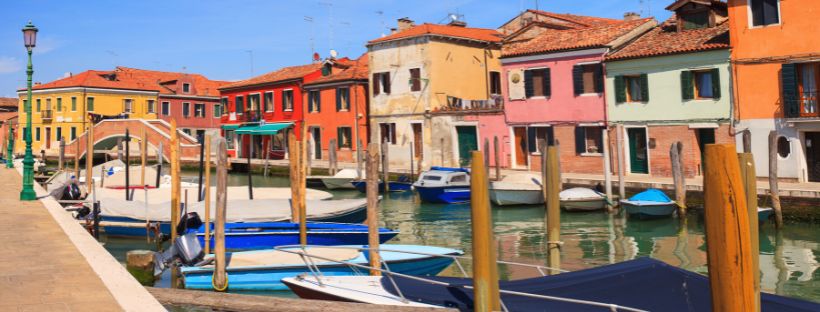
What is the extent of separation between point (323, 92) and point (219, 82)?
944 inches

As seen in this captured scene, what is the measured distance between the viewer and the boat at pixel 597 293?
6.61 metres

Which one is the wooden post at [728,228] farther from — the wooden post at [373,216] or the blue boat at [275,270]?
the blue boat at [275,270]

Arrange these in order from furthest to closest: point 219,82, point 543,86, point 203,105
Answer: point 219,82
point 203,105
point 543,86

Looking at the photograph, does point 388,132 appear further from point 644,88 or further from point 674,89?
point 674,89

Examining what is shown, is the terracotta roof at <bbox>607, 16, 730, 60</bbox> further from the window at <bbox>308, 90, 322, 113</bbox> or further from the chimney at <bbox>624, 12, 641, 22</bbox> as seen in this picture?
the window at <bbox>308, 90, 322, 113</bbox>

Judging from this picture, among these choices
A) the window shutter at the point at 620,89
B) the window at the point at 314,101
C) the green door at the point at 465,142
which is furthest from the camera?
the window at the point at 314,101

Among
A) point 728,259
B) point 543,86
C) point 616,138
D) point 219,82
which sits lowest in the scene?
point 728,259

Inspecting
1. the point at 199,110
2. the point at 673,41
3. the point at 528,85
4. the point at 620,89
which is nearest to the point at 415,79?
the point at 528,85

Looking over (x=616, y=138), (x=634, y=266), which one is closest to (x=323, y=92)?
(x=616, y=138)

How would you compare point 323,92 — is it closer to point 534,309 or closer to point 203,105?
point 203,105

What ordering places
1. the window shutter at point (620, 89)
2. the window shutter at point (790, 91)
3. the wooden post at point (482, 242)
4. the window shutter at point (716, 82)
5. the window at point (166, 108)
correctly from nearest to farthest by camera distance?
the wooden post at point (482, 242) → the window shutter at point (790, 91) → the window shutter at point (716, 82) → the window shutter at point (620, 89) → the window at point (166, 108)

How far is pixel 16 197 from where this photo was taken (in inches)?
657

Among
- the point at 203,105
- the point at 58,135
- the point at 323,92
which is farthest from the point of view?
the point at 203,105

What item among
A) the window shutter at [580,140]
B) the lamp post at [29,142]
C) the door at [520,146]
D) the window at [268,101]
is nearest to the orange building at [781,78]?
the window shutter at [580,140]
